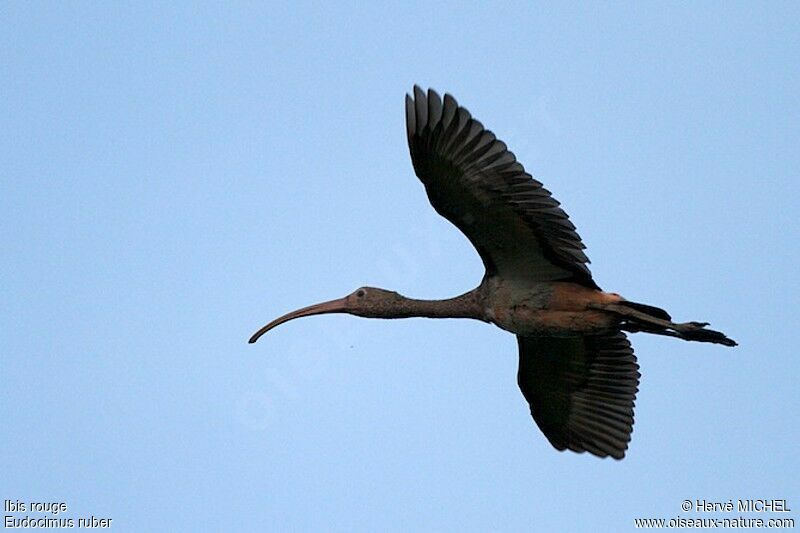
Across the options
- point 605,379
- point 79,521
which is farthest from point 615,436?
point 79,521

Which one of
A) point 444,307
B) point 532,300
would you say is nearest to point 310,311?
point 444,307

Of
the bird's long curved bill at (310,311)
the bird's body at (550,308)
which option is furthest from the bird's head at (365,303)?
the bird's body at (550,308)

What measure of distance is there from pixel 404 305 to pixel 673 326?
303 cm

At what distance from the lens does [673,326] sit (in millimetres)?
10938

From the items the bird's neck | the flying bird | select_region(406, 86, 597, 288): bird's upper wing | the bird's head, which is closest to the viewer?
select_region(406, 86, 597, 288): bird's upper wing

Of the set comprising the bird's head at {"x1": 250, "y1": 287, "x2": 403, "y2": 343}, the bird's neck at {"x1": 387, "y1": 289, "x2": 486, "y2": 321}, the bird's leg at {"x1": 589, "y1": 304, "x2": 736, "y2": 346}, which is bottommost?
the bird's leg at {"x1": 589, "y1": 304, "x2": 736, "y2": 346}

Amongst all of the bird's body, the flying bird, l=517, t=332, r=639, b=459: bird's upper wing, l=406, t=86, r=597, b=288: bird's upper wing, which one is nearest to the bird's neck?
the flying bird

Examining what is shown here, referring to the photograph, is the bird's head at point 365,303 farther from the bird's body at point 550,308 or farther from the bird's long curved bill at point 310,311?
the bird's body at point 550,308

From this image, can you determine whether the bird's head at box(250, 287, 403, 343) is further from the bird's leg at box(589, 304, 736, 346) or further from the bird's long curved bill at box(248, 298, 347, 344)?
the bird's leg at box(589, 304, 736, 346)

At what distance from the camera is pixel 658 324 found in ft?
36.1

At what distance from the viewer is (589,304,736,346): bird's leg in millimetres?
10914

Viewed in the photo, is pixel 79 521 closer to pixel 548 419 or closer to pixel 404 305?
pixel 404 305

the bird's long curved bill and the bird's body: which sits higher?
the bird's long curved bill

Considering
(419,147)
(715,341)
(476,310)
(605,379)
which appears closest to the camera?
(419,147)
